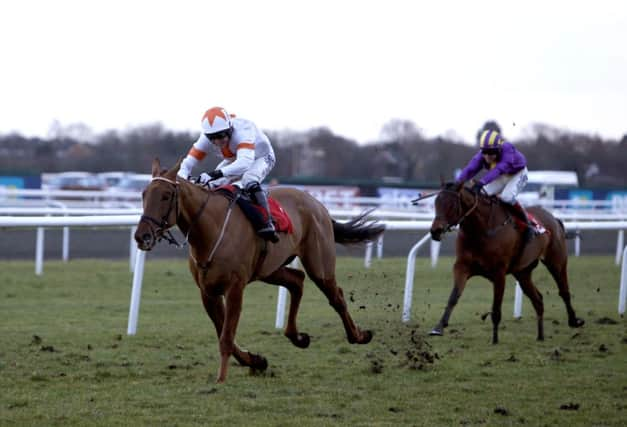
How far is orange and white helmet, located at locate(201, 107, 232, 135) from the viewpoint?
20.5ft

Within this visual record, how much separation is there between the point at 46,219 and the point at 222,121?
2237 millimetres

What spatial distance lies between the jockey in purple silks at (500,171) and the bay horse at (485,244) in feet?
0.34

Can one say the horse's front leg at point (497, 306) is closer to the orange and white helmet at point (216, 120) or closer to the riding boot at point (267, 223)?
the riding boot at point (267, 223)

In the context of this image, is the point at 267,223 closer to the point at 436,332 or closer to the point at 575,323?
the point at 436,332

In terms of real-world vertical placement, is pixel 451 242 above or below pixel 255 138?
below

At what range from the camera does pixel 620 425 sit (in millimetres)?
4953

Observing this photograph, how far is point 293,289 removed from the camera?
7102mm

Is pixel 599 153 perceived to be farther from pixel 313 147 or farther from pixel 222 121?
pixel 222 121

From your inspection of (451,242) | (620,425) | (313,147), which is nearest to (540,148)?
(451,242)

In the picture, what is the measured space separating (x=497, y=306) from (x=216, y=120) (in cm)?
337

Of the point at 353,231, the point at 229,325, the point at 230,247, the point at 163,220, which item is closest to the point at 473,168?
the point at 353,231

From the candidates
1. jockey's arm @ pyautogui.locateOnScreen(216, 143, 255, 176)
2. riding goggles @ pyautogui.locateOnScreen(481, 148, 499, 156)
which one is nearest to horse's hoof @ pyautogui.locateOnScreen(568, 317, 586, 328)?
riding goggles @ pyautogui.locateOnScreen(481, 148, 499, 156)

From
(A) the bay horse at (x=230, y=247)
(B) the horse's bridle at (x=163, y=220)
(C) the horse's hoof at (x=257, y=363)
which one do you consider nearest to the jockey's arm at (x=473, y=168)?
(A) the bay horse at (x=230, y=247)

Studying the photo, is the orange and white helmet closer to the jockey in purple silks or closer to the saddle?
the saddle
